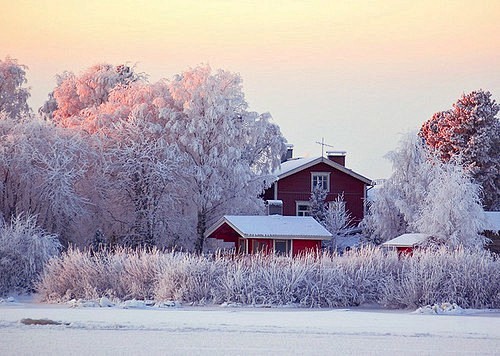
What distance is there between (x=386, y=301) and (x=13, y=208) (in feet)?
72.6

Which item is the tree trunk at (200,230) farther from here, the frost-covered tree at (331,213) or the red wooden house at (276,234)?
the frost-covered tree at (331,213)

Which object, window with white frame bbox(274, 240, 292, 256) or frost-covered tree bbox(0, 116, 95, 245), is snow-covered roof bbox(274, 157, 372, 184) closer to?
window with white frame bbox(274, 240, 292, 256)

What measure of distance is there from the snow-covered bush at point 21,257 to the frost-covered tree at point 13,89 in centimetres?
2222

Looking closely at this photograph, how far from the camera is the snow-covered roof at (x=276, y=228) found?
148 feet

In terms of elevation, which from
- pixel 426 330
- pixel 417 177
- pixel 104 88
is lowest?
pixel 426 330

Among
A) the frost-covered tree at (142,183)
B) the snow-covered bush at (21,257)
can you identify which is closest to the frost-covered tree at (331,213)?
the frost-covered tree at (142,183)

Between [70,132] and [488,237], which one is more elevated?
[70,132]

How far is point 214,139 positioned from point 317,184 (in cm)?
1269

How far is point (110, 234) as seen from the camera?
5184 cm

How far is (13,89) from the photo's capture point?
5800cm

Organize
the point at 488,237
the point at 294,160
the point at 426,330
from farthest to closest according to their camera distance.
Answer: the point at 294,160 → the point at 488,237 → the point at 426,330

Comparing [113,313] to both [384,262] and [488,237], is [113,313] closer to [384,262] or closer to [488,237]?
[384,262]

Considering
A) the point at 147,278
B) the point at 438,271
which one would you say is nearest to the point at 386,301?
the point at 438,271

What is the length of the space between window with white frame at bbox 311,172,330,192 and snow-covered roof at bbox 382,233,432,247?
510 inches
